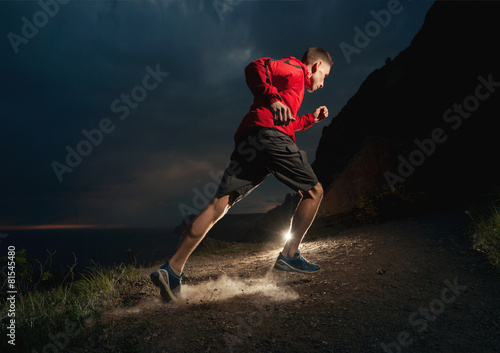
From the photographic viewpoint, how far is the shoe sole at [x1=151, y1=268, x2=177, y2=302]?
232 cm

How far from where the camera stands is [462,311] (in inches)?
84.0

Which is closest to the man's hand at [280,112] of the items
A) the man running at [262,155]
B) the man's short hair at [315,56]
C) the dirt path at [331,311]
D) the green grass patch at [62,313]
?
the man running at [262,155]

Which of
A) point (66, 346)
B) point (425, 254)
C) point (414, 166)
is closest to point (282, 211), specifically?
point (414, 166)

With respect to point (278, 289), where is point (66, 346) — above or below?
above

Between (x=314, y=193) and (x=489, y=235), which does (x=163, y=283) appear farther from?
(x=489, y=235)

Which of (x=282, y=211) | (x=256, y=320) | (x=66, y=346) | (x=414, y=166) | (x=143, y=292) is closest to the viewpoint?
(x=66, y=346)

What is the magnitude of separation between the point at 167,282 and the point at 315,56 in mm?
2672

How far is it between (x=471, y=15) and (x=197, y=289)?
39.1 ft

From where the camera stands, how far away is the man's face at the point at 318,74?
299 centimetres

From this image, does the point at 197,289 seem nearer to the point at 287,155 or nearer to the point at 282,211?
the point at 287,155

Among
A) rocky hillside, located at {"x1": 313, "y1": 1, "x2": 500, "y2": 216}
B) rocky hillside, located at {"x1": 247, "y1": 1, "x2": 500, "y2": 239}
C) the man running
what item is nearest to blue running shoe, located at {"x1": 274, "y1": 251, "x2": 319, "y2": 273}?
the man running

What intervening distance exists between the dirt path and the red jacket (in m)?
1.50

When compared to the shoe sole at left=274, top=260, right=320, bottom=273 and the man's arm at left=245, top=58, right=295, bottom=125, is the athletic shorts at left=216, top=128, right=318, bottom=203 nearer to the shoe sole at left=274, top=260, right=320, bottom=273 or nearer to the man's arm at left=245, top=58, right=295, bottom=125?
→ the man's arm at left=245, top=58, right=295, bottom=125

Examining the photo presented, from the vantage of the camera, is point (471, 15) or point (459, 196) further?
point (471, 15)
